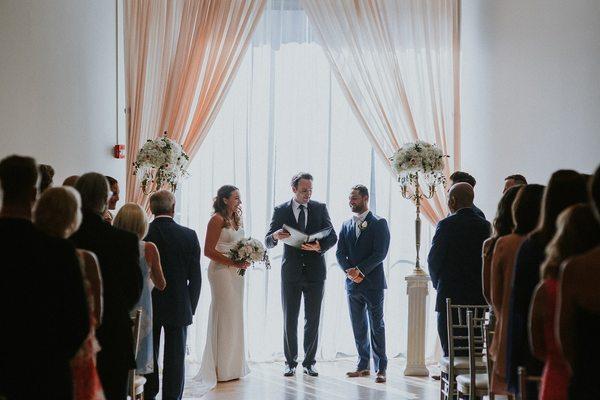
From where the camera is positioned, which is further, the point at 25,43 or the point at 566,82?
the point at 566,82

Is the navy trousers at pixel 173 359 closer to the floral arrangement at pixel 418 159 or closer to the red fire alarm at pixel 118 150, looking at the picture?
the red fire alarm at pixel 118 150

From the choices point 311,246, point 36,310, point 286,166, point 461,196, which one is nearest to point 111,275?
point 36,310

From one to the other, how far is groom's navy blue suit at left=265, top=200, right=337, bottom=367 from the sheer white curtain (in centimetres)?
111

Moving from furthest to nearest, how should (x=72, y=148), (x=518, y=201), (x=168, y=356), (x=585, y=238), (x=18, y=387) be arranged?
(x=72, y=148) < (x=168, y=356) < (x=518, y=201) < (x=18, y=387) < (x=585, y=238)

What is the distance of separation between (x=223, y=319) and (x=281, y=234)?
95cm

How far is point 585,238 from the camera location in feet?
8.93

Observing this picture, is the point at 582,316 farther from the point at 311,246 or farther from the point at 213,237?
the point at 311,246

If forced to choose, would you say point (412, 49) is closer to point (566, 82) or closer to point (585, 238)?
point (566, 82)

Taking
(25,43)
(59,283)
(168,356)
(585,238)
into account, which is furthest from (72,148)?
(585,238)

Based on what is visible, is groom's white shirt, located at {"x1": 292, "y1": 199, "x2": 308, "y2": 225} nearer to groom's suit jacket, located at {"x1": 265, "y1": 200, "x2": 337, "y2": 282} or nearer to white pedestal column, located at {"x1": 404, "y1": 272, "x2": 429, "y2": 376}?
groom's suit jacket, located at {"x1": 265, "y1": 200, "x2": 337, "y2": 282}

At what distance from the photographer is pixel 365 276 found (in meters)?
8.04

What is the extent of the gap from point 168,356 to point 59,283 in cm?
353

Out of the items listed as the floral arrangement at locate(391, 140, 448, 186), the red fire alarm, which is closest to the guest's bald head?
the floral arrangement at locate(391, 140, 448, 186)

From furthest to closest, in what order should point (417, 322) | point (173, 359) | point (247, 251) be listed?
point (417, 322) < point (247, 251) < point (173, 359)
